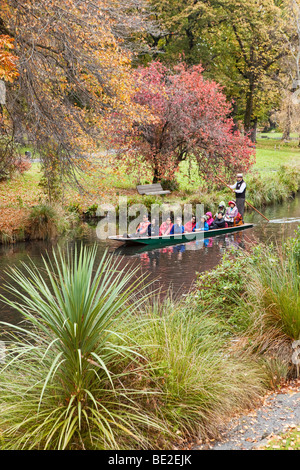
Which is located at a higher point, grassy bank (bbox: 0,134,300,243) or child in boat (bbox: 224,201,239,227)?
grassy bank (bbox: 0,134,300,243)

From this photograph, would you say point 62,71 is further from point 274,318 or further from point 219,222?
point 274,318

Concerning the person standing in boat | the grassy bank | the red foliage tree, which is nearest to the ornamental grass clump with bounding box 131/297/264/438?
the grassy bank

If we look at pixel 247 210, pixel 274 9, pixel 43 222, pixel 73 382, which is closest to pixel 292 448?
pixel 73 382

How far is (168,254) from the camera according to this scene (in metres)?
15.2

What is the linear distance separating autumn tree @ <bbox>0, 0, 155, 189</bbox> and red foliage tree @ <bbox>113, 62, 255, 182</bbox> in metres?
8.24

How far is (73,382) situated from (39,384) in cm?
33

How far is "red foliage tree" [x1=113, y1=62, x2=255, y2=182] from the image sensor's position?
22.0 metres

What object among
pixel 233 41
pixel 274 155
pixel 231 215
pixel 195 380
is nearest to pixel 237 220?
pixel 231 215

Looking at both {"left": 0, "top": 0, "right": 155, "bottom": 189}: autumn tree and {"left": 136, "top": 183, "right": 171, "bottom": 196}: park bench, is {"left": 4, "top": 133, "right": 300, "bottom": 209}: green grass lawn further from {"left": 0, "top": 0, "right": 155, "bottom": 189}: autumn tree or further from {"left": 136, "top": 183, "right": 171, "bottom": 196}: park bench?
{"left": 0, "top": 0, "right": 155, "bottom": 189}: autumn tree

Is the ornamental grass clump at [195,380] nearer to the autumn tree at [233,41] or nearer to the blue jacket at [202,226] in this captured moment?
the blue jacket at [202,226]

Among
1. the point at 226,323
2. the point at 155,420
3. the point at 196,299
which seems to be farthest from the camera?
the point at 196,299

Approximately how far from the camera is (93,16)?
1117 centimetres

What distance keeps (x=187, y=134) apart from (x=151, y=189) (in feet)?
9.30
